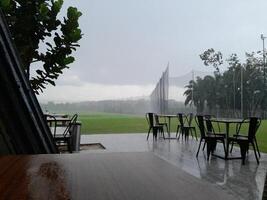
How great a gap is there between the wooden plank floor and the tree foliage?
226 cm

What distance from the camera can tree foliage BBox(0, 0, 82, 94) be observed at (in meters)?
3.18

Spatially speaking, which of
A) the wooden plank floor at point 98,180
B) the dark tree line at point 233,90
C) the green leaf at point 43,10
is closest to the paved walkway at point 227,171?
the green leaf at point 43,10

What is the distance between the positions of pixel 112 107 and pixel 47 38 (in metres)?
11.8

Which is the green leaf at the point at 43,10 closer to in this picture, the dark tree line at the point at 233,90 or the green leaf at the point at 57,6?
the green leaf at the point at 57,6

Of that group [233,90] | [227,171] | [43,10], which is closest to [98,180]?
[43,10]

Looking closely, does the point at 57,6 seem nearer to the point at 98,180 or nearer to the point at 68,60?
the point at 68,60

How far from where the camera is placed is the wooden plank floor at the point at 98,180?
2.37 feet

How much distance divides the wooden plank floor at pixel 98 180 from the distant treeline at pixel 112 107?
833 cm

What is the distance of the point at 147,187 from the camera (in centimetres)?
79

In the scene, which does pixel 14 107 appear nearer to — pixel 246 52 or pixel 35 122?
pixel 35 122

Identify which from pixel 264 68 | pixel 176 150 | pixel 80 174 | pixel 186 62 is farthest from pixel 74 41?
pixel 186 62

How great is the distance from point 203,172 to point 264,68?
315 inches

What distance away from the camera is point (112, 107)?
15.2 metres

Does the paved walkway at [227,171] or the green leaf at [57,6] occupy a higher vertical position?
the green leaf at [57,6]
